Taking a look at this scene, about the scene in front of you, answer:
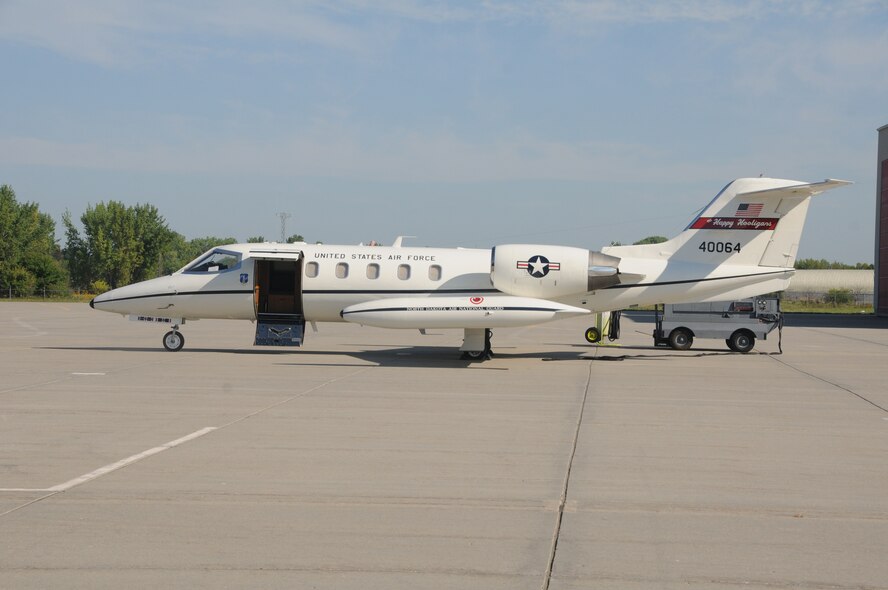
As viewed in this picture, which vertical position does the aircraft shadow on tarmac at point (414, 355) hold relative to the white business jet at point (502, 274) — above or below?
below

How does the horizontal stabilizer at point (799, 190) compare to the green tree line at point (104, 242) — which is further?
the green tree line at point (104, 242)

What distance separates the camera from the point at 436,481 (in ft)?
28.7

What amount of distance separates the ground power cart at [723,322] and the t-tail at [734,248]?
3912mm

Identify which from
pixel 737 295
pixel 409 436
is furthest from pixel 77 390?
pixel 737 295

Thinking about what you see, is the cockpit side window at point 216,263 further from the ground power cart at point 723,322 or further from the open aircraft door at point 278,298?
the ground power cart at point 723,322

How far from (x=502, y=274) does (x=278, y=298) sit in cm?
599

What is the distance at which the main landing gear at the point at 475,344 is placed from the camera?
21.9 metres

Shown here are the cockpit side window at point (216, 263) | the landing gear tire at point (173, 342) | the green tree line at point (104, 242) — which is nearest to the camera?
the cockpit side window at point (216, 263)

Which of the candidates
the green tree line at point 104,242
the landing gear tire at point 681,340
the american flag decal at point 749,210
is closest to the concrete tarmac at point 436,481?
the american flag decal at point 749,210

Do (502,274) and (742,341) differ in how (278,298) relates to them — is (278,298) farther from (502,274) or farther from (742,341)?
(742,341)

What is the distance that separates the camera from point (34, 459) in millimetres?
9438

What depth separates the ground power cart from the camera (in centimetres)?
2606

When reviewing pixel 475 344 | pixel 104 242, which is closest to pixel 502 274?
pixel 475 344

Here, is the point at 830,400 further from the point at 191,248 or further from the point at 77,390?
the point at 191,248
